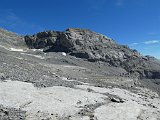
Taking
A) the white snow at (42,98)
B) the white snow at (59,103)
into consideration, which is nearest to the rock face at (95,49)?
the white snow at (59,103)

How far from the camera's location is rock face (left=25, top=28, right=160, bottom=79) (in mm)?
109088

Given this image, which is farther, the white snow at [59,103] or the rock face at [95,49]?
the rock face at [95,49]

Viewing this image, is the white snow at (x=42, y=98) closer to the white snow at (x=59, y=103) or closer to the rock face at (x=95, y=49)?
the white snow at (x=59, y=103)

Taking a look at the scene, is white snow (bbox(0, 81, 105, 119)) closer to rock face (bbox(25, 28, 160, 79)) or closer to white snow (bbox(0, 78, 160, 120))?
white snow (bbox(0, 78, 160, 120))

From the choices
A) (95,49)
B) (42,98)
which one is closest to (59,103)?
(42,98)

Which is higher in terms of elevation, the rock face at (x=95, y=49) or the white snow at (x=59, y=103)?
the rock face at (x=95, y=49)

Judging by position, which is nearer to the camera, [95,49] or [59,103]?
[59,103]

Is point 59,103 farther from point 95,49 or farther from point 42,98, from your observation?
point 95,49

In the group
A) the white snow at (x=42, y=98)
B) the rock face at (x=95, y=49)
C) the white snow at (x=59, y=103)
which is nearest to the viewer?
the white snow at (x=59, y=103)

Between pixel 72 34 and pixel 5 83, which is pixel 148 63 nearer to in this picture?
pixel 72 34

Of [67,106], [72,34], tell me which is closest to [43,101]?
[67,106]

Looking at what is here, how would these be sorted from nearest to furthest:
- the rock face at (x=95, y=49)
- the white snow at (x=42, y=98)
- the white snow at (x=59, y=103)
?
the white snow at (x=59, y=103) → the white snow at (x=42, y=98) → the rock face at (x=95, y=49)

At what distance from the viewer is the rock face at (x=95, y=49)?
4295 inches

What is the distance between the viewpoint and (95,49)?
400 ft
